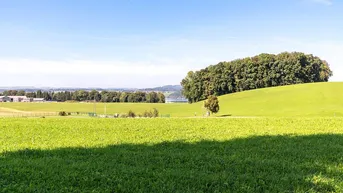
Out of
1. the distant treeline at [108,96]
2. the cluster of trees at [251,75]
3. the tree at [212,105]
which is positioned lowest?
the tree at [212,105]

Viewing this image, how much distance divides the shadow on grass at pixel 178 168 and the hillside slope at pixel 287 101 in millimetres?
57005

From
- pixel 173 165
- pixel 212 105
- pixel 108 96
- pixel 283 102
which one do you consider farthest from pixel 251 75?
pixel 173 165

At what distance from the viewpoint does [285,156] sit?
10.1 metres

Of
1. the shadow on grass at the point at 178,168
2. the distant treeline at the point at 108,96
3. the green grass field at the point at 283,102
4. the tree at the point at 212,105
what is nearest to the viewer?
the shadow on grass at the point at 178,168

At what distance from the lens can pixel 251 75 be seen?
4424 inches

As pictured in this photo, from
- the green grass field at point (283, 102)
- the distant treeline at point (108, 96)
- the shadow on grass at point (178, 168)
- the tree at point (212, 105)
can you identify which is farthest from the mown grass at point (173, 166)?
the distant treeline at point (108, 96)

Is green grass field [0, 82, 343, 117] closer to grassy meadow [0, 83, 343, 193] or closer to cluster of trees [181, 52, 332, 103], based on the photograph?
cluster of trees [181, 52, 332, 103]

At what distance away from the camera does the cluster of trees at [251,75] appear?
4333 inches

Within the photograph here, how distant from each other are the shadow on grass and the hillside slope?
5700cm

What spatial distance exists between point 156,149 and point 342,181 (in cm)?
607

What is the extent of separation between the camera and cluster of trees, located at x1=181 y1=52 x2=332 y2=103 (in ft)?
361

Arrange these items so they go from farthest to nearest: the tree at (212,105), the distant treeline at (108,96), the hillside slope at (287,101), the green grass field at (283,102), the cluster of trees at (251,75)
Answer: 1. the distant treeline at (108,96)
2. the cluster of trees at (251,75)
3. the tree at (212,105)
4. the green grass field at (283,102)
5. the hillside slope at (287,101)

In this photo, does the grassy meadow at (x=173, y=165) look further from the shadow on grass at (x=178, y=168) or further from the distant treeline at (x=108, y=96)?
the distant treeline at (x=108, y=96)

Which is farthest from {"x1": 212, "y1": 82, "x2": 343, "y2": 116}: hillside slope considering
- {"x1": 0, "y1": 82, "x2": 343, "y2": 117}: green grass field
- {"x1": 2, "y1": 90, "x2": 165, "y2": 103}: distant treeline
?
{"x1": 2, "y1": 90, "x2": 165, "y2": 103}: distant treeline
